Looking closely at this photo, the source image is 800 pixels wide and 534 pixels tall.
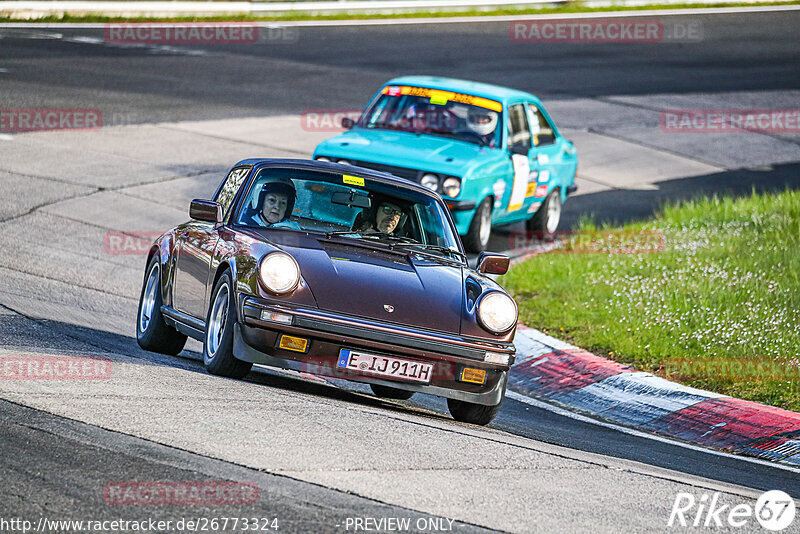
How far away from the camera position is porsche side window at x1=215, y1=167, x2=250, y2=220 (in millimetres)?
8361

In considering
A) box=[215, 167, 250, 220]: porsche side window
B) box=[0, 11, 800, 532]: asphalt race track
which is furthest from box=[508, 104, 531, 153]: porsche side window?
box=[215, 167, 250, 220]: porsche side window

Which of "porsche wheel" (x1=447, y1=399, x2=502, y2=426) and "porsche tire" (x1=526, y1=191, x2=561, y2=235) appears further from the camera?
"porsche tire" (x1=526, y1=191, x2=561, y2=235)

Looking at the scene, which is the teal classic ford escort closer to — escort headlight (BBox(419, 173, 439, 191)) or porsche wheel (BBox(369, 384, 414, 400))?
escort headlight (BBox(419, 173, 439, 191))

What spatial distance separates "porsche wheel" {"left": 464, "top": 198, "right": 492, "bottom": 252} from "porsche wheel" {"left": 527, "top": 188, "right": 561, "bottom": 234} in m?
1.80

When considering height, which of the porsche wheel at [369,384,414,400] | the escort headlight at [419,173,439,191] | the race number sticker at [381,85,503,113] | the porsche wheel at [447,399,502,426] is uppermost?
the race number sticker at [381,85,503,113]

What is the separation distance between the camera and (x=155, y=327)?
856 cm

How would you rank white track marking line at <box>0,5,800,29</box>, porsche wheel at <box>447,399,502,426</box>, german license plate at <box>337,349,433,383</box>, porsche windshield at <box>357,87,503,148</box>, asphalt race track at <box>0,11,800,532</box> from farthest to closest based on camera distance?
white track marking line at <box>0,5,800,29</box>, porsche windshield at <box>357,87,503,148</box>, porsche wheel at <box>447,399,502,426</box>, german license plate at <box>337,349,433,383</box>, asphalt race track at <box>0,11,800,532</box>

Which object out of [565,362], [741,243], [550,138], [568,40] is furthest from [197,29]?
[565,362]

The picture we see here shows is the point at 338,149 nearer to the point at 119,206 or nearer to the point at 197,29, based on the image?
the point at 119,206

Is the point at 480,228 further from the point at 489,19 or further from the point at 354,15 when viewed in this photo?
the point at 489,19

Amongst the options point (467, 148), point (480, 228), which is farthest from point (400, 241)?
point (467, 148)

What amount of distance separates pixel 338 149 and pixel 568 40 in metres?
22.3

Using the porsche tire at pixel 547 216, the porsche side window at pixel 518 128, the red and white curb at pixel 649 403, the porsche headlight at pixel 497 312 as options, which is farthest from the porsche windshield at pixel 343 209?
the porsche tire at pixel 547 216

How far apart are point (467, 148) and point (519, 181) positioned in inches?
33.8
